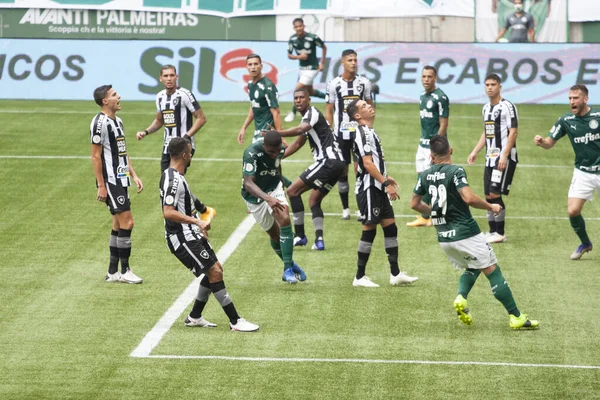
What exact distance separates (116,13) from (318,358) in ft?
98.0

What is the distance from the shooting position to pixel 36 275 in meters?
14.6

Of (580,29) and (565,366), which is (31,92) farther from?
(565,366)

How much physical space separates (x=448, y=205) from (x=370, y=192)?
6.60ft

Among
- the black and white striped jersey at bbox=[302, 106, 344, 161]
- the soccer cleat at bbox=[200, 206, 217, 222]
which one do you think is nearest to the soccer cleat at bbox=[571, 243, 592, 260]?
the black and white striped jersey at bbox=[302, 106, 344, 161]

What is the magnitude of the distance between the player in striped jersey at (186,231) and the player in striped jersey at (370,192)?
8.44ft

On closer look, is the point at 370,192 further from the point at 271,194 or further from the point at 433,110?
the point at 433,110

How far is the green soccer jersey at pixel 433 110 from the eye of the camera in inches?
698

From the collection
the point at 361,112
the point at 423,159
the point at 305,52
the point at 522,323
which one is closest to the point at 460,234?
the point at 522,323

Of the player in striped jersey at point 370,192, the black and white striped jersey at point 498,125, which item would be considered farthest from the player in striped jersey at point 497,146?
the player in striped jersey at point 370,192

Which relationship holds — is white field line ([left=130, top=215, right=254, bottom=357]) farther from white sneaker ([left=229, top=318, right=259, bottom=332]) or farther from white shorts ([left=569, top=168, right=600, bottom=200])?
white shorts ([left=569, top=168, right=600, bottom=200])

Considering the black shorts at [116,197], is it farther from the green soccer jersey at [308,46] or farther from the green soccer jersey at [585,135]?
the green soccer jersey at [308,46]

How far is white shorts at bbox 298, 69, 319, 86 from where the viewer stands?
27156 millimetres

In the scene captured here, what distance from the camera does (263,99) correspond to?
18.5 metres

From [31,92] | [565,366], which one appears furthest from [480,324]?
[31,92]
